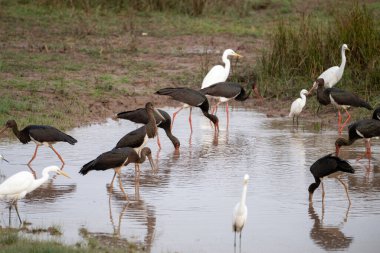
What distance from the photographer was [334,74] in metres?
15.3

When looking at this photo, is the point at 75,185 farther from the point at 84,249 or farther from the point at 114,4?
the point at 114,4

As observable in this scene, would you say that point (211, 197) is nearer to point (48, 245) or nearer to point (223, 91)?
point (48, 245)

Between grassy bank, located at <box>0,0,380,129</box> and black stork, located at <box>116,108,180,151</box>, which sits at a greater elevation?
grassy bank, located at <box>0,0,380,129</box>

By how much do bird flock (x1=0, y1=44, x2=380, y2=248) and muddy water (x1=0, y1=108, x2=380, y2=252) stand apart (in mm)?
232

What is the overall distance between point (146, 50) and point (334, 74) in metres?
5.62

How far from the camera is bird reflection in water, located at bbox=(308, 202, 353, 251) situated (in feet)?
27.0

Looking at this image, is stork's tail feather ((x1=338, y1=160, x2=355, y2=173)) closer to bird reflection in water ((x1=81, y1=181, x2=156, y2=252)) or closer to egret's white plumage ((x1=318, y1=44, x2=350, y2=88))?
bird reflection in water ((x1=81, y1=181, x2=156, y2=252))

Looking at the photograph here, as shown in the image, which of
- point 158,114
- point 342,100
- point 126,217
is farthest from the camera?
point 342,100

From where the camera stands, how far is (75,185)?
10344mm

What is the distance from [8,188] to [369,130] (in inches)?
209

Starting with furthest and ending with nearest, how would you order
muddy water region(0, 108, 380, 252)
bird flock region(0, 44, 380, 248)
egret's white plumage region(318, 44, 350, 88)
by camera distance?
egret's white plumage region(318, 44, 350, 88) → bird flock region(0, 44, 380, 248) → muddy water region(0, 108, 380, 252)

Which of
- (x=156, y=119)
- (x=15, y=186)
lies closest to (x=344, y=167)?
(x=15, y=186)

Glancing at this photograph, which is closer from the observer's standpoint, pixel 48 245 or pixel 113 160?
pixel 48 245

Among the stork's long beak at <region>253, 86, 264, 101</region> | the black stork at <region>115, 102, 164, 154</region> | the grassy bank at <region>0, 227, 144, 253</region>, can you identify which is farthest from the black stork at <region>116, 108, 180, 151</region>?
the grassy bank at <region>0, 227, 144, 253</region>
